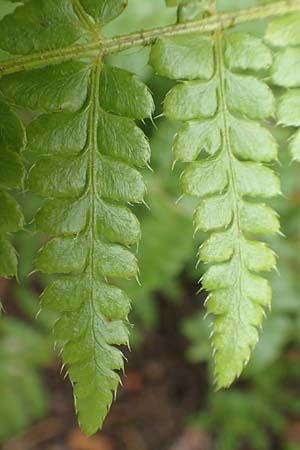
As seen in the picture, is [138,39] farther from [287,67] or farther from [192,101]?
[287,67]

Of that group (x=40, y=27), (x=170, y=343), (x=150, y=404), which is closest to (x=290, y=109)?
(x=40, y=27)

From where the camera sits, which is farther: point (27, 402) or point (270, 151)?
point (27, 402)

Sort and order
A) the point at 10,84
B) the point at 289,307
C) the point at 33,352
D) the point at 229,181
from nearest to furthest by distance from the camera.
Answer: the point at 10,84 < the point at 229,181 < the point at 289,307 < the point at 33,352

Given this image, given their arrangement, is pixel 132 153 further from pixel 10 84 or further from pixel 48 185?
pixel 10 84

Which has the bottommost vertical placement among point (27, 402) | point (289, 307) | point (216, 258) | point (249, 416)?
point (249, 416)

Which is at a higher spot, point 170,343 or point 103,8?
point 103,8

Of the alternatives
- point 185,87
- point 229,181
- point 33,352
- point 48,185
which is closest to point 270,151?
point 229,181

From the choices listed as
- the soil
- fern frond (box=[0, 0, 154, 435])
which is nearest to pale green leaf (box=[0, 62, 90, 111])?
fern frond (box=[0, 0, 154, 435])

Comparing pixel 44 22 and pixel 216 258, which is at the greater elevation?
pixel 44 22
